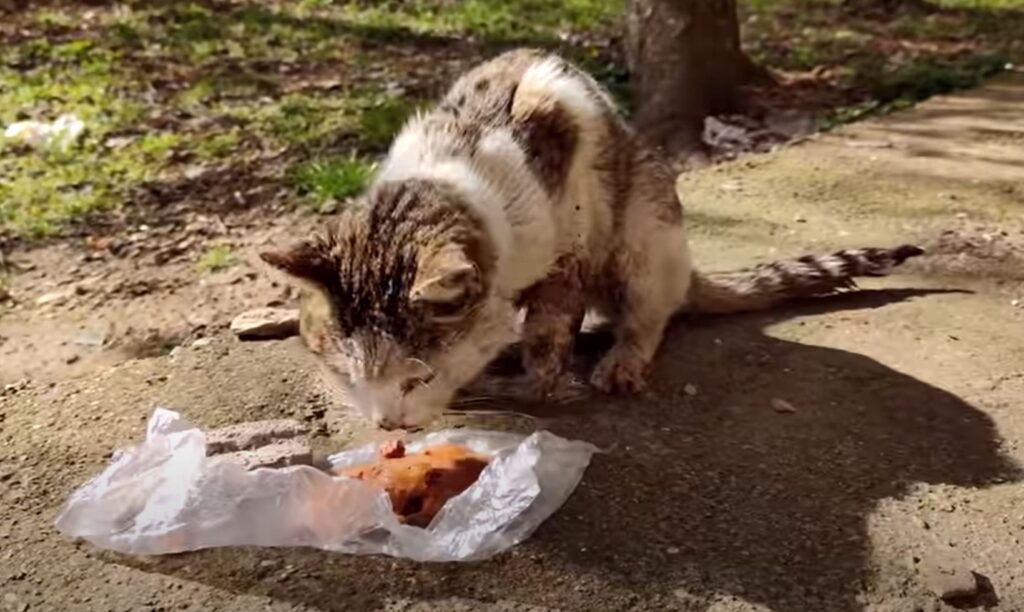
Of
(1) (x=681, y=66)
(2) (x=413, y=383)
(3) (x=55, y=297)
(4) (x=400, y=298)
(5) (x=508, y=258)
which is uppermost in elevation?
(4) (x=400, y=298)

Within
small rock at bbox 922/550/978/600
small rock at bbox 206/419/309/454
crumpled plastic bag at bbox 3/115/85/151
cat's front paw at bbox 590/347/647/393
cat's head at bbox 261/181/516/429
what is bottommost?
crumpled plastic bag at bbox 3/115/85/151

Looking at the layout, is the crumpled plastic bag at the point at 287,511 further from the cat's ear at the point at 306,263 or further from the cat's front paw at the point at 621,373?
the cat's front paw at the point at 621,373

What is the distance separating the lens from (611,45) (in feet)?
29.7

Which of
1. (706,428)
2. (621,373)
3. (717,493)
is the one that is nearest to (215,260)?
(621,373)

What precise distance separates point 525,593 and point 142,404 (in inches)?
58.9

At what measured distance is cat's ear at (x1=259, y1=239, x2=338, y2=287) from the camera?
10.2 feet

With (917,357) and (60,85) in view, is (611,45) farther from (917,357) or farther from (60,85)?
(917,357)

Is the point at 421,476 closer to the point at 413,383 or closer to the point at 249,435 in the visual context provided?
the point at 413,383

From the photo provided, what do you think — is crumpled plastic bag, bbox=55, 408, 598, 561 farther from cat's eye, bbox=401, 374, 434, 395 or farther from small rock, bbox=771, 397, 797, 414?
small rock, bbox=771, 397, 797, 414

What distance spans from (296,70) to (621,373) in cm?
531

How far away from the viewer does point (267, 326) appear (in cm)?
434

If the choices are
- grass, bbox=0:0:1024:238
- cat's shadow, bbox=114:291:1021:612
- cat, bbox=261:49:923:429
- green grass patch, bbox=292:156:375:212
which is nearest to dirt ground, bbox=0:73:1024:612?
cat's shadow, bbox=114:291:1021:612

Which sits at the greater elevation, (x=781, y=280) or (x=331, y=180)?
(x=781, y=280)

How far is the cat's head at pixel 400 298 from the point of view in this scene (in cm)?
307
